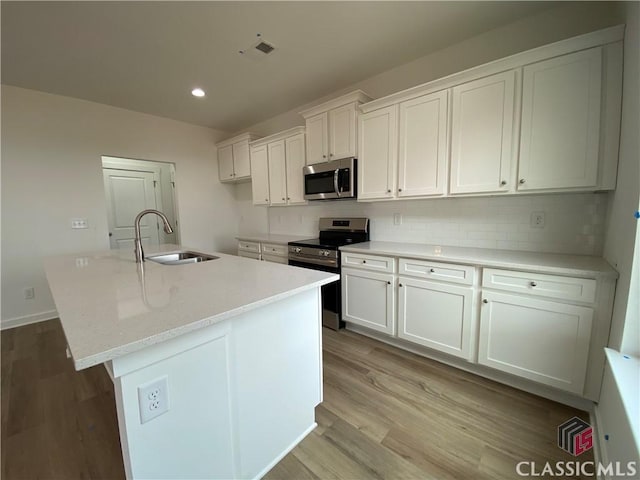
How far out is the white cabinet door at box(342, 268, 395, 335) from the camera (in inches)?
91.8

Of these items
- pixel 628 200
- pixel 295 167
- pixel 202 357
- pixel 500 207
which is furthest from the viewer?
pixel 295 167

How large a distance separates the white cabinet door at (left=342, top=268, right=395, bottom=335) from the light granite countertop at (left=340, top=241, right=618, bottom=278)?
0.80 ft

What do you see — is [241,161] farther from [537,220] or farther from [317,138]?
[537,220]

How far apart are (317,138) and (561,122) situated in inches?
82.0

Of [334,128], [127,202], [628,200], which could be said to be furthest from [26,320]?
[628,200]

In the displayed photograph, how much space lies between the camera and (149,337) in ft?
2.52

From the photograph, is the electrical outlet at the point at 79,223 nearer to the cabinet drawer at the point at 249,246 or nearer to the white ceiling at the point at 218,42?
the white ceiling at the point at 218,42

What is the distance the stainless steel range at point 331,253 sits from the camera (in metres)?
2.71

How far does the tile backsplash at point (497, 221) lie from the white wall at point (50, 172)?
10.3ft

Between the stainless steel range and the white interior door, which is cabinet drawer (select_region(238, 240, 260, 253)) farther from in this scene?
the white interior door

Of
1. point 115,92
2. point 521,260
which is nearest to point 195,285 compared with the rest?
point 521,260

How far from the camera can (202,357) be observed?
3.23 feet

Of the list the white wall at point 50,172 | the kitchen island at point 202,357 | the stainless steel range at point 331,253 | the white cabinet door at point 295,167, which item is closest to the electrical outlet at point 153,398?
the kitchen island at point 202,357

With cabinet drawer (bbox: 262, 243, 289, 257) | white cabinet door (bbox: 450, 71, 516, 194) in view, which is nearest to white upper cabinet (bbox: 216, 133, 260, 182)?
cabinet drawer (bbox: 262, 243, 289, 257)
